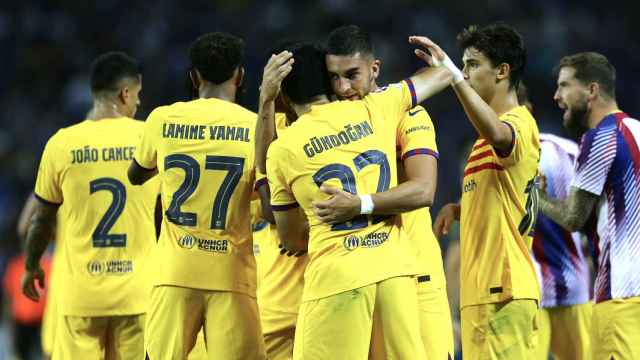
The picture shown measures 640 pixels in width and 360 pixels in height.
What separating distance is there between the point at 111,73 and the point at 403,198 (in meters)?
3.29

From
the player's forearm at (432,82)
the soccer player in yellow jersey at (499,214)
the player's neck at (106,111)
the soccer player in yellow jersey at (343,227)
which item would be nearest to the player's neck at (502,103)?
the soccer player in yellow jersey at (499,214)

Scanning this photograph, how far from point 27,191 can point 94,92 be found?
10.1 meters

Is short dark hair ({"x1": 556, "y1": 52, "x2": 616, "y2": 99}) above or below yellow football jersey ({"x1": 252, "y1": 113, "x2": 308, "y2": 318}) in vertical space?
above

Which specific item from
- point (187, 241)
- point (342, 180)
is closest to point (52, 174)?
point (187, 241)

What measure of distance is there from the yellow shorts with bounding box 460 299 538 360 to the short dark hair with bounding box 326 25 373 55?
1.88 metres

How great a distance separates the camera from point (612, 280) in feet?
23.2

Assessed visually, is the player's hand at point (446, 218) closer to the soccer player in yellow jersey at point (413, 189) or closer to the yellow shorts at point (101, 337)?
the soccer player in yellow jersey at point (413, 189)

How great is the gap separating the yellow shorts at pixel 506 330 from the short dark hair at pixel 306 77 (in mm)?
1827

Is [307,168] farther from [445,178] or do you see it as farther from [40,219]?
[445,178]

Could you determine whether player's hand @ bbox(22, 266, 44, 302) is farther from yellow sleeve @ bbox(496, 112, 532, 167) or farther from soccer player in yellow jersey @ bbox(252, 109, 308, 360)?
yellow sleeve @ bbox(496, 112, 532, 167)

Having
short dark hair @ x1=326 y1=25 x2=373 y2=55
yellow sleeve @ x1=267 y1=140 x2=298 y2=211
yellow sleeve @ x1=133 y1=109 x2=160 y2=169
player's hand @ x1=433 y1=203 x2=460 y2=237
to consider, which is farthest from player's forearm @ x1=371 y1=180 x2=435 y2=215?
yellow sleeve @ x1=133 y1=109 x2=160 y2=169

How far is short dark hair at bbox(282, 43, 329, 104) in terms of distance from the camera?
6.39m

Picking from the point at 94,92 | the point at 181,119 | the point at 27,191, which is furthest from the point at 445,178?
the point at 181,119

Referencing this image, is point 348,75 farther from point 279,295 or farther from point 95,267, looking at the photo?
point 95,267
